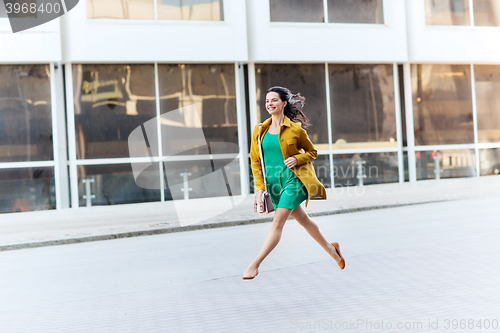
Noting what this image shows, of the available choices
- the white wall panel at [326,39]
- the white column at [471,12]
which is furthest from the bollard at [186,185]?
the white column at [471,12]

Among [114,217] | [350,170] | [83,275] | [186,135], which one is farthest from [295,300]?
[350,170]

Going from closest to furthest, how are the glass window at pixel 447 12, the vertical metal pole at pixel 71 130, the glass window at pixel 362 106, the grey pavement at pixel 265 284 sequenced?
1. the grey pavement at pixel 265 284
2. the vertical metal pole at pixel 71 130
3. the glass window at pixel 362 106
4. the glass window at pixel 447 12

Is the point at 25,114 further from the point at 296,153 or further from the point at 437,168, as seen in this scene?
the point at 437,168

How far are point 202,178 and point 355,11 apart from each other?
23.6ft

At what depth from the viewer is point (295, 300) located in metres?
5.11

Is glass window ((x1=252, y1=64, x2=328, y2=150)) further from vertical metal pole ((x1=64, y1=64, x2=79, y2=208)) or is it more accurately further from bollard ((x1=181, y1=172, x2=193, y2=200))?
vertical metal pole ((x1=64, y1=64, x2=79, y2=208))

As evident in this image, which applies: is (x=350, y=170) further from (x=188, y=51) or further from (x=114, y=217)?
(x=114, y=217)

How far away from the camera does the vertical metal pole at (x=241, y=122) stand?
17.1 meters

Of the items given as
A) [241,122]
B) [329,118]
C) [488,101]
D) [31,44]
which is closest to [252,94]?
[241,122]

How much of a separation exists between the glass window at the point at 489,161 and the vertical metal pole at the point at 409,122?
103 inches

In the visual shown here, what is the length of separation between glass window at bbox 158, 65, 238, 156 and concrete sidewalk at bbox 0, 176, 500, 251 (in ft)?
5.76

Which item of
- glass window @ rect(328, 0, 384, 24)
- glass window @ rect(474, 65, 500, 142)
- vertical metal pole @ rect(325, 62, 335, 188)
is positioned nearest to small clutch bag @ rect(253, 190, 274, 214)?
vertical metal pole @ rect(325, 62, 335, 188)

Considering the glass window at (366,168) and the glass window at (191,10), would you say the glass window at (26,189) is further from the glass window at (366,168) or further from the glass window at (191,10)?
the glass window at (366,168)

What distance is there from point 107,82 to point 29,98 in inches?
83.7
